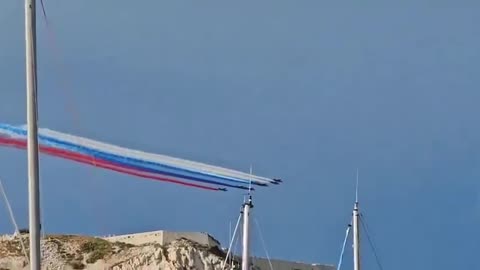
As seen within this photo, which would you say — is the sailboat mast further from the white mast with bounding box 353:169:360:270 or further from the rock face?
the rock face

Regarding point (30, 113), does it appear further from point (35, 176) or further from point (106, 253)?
point (106, 253)

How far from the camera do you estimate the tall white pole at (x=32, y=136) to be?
108 ft

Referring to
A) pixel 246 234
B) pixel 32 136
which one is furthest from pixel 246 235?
pixel 32 136

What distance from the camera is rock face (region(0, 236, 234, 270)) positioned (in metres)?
96.6

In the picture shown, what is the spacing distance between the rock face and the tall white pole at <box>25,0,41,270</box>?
205ft

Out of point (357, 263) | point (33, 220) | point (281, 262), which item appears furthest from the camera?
point (281, 262)

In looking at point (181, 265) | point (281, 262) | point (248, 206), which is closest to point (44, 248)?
point (181, 265)

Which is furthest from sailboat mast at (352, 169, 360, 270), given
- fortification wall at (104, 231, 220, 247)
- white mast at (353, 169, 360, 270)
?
fortification wall at (104, 231, 220, 247)

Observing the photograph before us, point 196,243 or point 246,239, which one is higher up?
point 196,243

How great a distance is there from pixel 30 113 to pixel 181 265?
6372cm

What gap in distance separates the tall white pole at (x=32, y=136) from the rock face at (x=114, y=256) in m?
62.6

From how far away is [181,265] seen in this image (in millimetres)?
96812

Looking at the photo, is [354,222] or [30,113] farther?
[354,222]

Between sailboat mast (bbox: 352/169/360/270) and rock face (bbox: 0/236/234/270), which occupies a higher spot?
rock face (bbox: 0/236/234/270)
